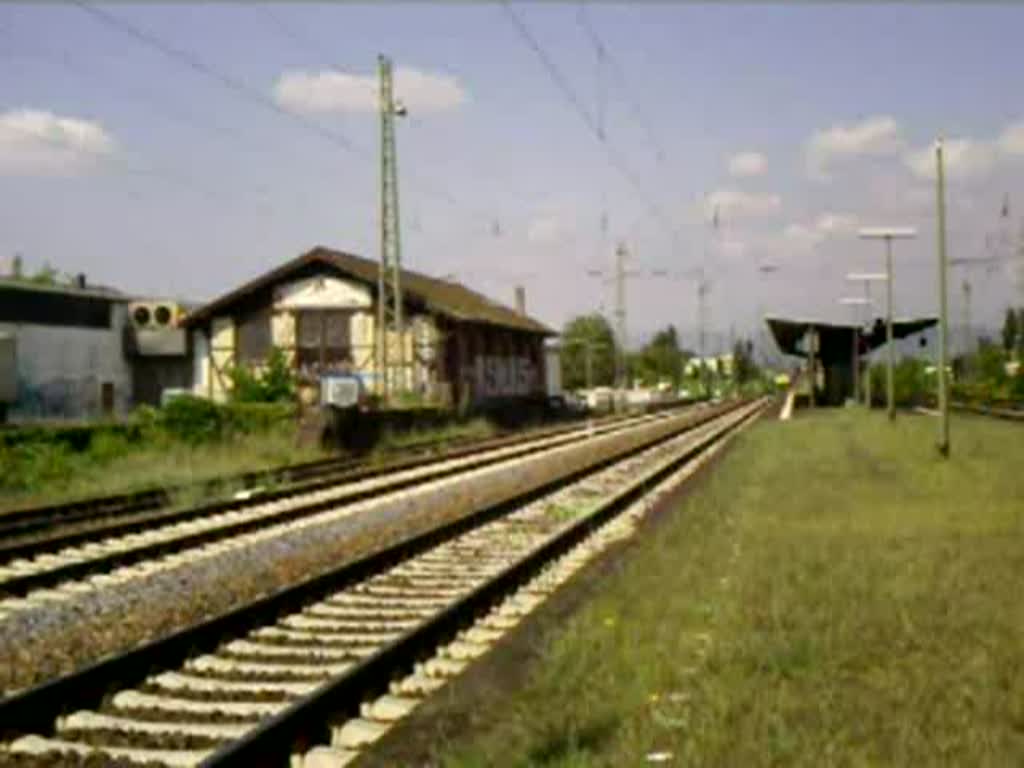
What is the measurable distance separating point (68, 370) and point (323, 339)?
10.1 m

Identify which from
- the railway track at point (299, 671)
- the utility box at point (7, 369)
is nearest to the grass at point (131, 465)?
the utility box at point (7, 369)

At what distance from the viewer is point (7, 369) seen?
144ft

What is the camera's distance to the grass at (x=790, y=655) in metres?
6.77

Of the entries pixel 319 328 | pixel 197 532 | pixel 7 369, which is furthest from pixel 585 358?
pixel 197 532

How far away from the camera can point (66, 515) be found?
2000cm

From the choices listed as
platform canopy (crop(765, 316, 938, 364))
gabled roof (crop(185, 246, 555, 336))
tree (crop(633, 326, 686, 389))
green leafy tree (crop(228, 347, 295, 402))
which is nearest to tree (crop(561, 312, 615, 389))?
tree (crop(633, 326, 686, 389))

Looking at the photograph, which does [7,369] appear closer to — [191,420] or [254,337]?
[191,420]

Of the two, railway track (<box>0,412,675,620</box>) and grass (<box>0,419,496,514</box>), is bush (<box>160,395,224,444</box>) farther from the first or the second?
railway track (<box>0,412,675,620</box>)

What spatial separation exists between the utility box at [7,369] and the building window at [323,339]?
1507 centimetres

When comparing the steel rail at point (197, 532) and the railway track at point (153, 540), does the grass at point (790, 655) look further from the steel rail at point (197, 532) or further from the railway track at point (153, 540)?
the steel rail at point (197, 532)

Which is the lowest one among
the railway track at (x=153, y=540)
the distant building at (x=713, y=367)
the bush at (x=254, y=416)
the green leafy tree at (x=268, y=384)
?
the railway track at (x=153, y=540)

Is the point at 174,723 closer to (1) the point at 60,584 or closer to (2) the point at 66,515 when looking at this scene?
(1) the point at 60,584

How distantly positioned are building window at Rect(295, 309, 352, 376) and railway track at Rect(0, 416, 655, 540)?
62.2 feet

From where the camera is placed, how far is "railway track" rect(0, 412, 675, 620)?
1315cm
